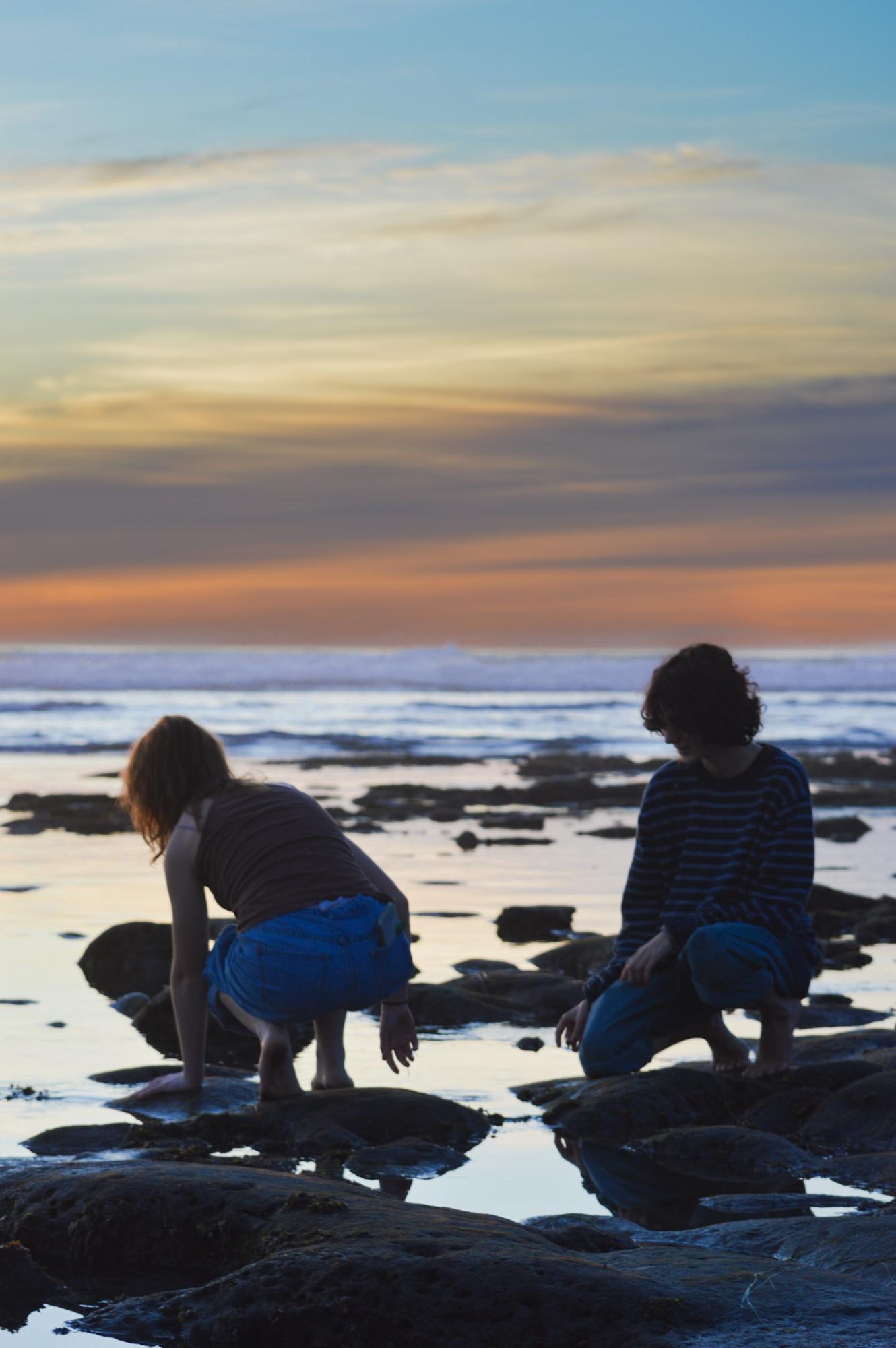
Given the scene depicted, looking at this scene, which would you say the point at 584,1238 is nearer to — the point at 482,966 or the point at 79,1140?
the point at 79,1140

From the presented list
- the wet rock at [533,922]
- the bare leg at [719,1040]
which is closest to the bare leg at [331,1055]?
the bare leg at [719,1040]

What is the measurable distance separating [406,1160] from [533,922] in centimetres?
538

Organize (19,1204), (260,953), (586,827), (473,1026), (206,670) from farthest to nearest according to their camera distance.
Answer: (206,670) → (586,827) → (473,1026) → (260,953) → (19,1204)

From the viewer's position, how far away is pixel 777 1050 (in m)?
6.97

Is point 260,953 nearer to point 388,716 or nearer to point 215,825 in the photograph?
point 215,825

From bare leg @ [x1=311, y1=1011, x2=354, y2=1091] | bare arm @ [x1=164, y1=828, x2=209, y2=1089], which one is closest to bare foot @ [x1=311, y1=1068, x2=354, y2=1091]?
bare leg @ [x1=311, y1=1011, x2=354, y2=1091]

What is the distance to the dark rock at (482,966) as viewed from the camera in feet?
31.7

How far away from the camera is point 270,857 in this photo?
659 cm

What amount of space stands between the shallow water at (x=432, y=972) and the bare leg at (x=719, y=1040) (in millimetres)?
606

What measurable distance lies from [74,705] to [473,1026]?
47316 mm

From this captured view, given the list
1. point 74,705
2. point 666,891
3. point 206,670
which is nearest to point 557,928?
point 666,891

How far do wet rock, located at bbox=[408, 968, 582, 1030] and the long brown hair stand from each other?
2059 millimetres

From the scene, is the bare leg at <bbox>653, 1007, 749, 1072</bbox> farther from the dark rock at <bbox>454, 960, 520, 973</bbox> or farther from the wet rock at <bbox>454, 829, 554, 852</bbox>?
the wet rock at <bbox>454, 829, 554, 852</bbox>

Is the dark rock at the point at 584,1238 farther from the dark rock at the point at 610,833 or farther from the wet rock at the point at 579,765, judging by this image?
the wet rock at the point at 579,765
